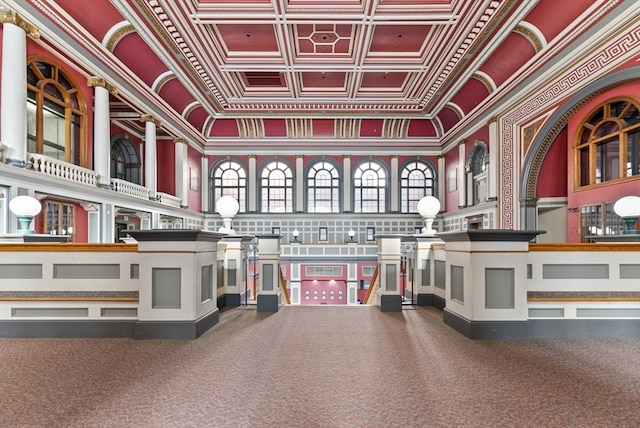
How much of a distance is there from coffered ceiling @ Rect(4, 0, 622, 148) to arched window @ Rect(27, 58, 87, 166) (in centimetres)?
70

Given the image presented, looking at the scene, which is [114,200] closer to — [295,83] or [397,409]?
[295,83]

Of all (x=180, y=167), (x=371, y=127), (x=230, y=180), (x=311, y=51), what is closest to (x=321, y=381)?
(x=311, y=51)

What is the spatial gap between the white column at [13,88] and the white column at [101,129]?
2529mm

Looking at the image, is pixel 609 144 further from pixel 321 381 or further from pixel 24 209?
pixel 24 209

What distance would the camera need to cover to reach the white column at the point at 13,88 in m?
6.79

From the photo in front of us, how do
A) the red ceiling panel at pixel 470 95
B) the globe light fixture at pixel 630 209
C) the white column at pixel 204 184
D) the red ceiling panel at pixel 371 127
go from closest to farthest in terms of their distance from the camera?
1. the globe light fixture at pixel 630 209
2. the red ceiling panel at pixel 470 95
3. the red ceiling panel at pixel 371 127
4. the white column at pixel 204 184

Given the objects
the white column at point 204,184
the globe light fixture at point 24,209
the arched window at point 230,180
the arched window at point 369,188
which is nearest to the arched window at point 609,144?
the arched window at point 369,188

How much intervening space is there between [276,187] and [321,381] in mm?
15932

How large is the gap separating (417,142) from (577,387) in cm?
1652

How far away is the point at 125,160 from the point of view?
15094 millimetres

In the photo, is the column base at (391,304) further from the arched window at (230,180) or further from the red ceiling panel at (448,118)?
the arched window at (230,180)

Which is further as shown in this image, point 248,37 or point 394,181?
point 394,181

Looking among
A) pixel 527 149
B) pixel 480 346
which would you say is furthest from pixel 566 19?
pixel 480 346

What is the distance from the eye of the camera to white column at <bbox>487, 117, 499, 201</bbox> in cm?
1181
